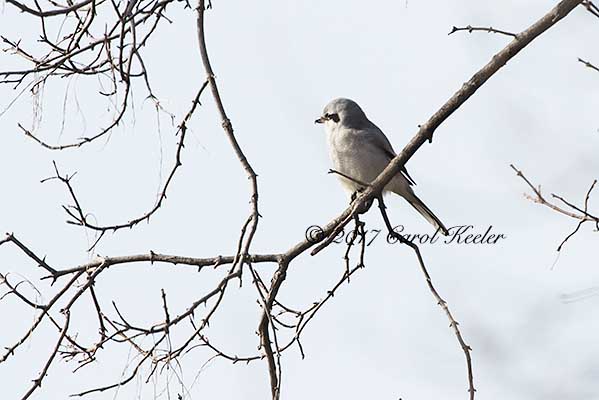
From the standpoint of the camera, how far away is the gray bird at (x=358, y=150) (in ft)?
19.3

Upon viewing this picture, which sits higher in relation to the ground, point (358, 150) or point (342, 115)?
point (342, 115)

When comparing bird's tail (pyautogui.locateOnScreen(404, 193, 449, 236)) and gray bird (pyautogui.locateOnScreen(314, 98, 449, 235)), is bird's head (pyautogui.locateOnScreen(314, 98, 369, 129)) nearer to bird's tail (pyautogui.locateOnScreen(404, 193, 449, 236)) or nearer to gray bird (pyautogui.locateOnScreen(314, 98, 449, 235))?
gray bird (pyautogui.locateOnScreen(314, 98, 449, 235))

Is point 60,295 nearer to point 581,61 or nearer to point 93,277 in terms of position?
point 93,277

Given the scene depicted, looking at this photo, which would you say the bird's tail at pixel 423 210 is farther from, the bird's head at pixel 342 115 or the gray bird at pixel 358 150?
the bird's head at pixel 342 115

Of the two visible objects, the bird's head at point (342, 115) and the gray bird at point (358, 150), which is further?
the bird's head at point (342, 115)

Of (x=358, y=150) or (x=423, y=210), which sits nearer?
(x=358, y=150)

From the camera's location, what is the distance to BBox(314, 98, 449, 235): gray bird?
5895 mm

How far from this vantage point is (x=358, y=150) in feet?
19.5

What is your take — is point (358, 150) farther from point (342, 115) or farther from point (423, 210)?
point (423, 210)

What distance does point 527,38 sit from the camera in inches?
144

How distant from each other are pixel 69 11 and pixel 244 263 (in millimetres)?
1078

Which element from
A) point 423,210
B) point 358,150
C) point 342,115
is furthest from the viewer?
point 423,210

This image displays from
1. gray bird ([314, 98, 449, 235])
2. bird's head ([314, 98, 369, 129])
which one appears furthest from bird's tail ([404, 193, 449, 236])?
bird's head ([314, 98, 369, 129])

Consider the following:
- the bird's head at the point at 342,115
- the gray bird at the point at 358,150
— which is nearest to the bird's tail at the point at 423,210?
the gray bird at the point at 358,150
